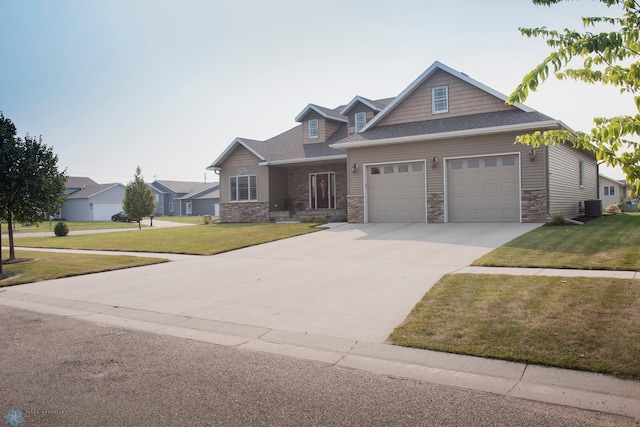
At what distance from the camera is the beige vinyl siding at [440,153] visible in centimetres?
1712

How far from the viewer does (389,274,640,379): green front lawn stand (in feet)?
15.9

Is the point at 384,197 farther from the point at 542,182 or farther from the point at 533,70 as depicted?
the point at 533,70

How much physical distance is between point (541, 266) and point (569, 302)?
9.85 ft

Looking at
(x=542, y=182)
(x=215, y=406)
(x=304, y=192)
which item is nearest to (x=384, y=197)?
(x=542, y=182)

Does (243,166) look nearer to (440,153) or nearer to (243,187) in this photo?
(243,187)

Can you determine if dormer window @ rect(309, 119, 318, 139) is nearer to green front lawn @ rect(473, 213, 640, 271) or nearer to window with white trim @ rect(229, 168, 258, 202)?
window with white trim @ rect(229, 168, 258, 202)

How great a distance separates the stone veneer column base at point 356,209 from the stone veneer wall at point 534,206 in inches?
258

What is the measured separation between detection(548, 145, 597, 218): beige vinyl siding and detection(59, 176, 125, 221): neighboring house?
48.4 m

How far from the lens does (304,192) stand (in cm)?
2805

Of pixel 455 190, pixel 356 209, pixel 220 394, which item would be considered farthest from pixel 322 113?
pixel 220 394

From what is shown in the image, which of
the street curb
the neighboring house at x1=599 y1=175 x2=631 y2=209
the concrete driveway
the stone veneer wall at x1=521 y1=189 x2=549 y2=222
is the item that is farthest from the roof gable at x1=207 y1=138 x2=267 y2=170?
the neighboring house at x1=599 y1=175 x2=631 y2=209

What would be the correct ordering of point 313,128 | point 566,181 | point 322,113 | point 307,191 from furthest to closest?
1. point 307,191
2. point 313,128
3. point 322,113
4. point 566,181

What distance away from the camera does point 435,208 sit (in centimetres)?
1894

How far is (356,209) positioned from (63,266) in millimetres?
11840
